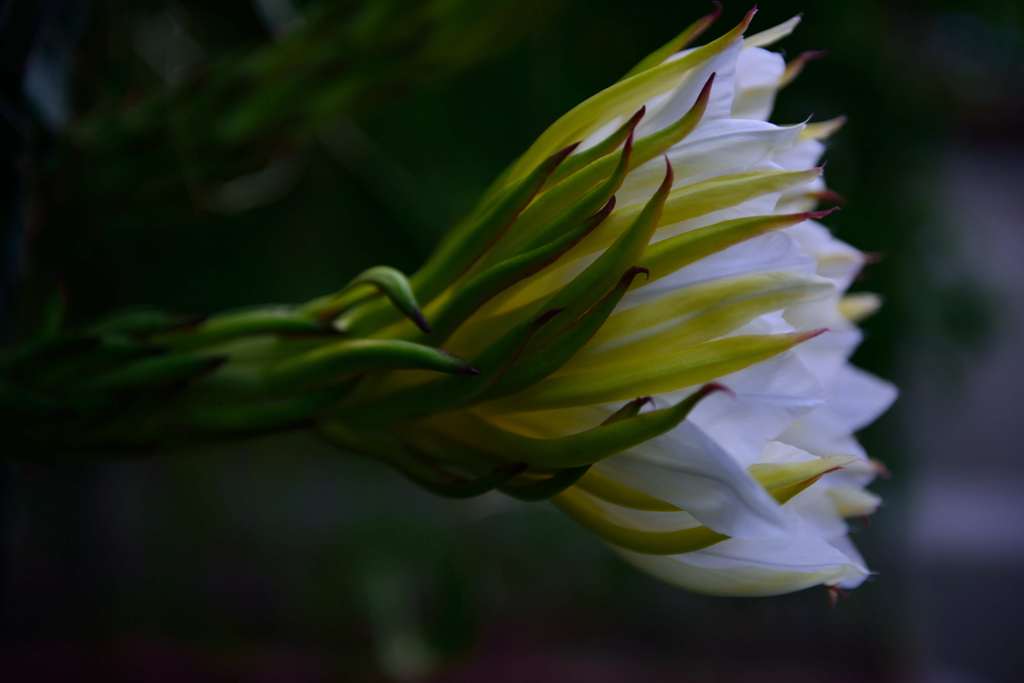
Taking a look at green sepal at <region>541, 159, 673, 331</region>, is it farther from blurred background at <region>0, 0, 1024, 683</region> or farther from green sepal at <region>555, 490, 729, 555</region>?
blurred background at <region>0, 0, 1024, 683</region>

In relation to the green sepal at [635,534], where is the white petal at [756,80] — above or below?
above

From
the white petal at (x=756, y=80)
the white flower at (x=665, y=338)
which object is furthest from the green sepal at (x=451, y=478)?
the white petal at (x=756, y=80)

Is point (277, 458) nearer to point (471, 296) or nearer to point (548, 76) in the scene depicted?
point (548, 76)

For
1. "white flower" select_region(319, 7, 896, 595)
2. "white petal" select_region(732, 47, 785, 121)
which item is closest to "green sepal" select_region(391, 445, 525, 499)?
"white flower" select_region(319, 7, 896, 595)

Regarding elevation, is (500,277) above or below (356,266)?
above

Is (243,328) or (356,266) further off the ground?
(243,328)

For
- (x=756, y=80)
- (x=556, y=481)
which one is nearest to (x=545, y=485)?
(x=556, y=481)

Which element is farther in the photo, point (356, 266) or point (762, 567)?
point (356, 266)

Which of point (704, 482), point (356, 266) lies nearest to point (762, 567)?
point (704, 482)

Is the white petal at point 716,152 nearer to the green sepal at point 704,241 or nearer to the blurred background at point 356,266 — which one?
the green sepal at point 704,241

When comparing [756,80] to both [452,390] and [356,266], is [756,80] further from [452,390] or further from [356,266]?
[356,266]

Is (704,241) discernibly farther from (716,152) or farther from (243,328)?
(243,328)
